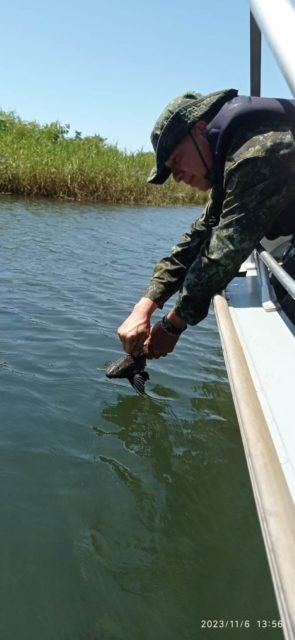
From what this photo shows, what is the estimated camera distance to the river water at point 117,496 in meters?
1.79

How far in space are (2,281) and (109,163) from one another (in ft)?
37.6

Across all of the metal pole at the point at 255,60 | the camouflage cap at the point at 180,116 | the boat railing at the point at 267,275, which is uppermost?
the metal pole at the point at 255,60

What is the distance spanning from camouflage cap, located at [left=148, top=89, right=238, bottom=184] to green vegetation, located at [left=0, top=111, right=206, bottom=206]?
41.9 ft

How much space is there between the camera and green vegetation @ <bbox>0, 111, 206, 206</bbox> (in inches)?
571

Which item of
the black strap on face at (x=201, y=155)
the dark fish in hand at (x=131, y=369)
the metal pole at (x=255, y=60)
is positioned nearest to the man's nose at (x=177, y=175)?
the black strap on face at (x=201, y=155)

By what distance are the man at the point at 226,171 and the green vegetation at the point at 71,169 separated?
12.8 metres

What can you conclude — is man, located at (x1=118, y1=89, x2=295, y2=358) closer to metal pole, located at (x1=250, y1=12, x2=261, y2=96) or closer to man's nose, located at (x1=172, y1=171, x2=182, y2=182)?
man's nose, located at (x1=172, y1=171, x2=182, y2=182)

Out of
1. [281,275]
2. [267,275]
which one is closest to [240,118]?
[281,275]

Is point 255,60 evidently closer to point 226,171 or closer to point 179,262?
point 179,262

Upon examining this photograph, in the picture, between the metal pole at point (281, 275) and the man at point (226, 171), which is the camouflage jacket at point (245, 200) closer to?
the man at point (226, 171)

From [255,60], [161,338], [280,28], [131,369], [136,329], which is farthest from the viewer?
[255,60]

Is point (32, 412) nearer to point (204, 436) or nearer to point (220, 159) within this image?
point (204, 436)

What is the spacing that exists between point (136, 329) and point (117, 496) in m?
0.67

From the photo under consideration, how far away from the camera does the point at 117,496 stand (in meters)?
2.34
